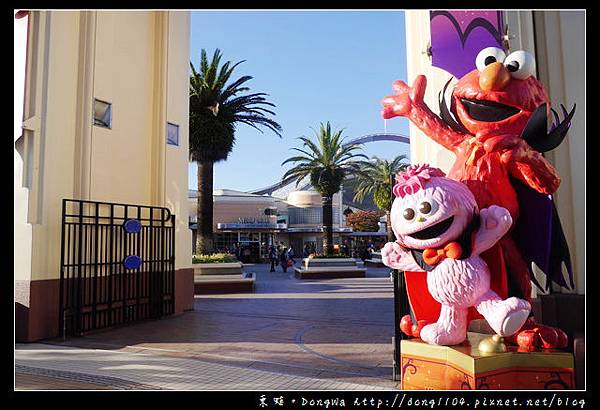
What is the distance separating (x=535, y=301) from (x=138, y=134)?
8.83 m

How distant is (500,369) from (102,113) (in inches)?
357

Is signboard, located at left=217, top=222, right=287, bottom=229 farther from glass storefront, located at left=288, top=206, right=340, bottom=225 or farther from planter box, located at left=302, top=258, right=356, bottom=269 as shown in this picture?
planter box, located at left=302, top=258, right=356, bottom=269

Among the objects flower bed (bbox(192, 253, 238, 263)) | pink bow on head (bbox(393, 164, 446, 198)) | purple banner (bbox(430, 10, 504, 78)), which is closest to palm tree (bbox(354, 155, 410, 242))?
flower bed (bbox(192, 253, 238, 263))

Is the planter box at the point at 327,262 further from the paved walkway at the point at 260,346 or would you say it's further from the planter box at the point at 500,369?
the planter box at the point at 500,369

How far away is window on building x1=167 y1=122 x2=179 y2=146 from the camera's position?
11.9 m

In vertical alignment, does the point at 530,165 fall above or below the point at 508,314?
above

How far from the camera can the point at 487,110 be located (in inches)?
199

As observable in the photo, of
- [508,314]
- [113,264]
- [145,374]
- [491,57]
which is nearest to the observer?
[508,314]

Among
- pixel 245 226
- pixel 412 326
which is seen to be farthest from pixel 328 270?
pixel 412 326

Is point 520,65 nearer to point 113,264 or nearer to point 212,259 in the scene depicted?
point 113,264

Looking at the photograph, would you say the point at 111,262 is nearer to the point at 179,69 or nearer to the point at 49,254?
the point at 49,254

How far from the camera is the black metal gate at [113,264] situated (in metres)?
9.15
